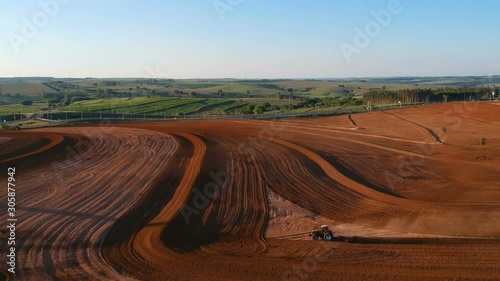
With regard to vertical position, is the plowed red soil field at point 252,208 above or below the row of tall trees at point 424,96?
below

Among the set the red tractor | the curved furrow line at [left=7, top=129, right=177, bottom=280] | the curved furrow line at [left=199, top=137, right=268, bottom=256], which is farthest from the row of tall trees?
the red tractor

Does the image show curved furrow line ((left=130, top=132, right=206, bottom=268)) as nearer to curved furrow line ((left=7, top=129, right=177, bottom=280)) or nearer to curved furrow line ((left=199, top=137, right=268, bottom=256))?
curved furrow line ((left=7, top=129, right=177, bottom=280))

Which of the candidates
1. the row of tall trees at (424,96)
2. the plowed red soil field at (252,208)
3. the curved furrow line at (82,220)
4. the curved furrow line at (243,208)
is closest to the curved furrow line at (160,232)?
the plowed red soil field at (252,208)

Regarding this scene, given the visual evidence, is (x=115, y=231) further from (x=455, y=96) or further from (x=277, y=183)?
(x=455, y=96)

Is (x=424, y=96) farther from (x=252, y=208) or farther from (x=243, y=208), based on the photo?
(x=243, y=208)

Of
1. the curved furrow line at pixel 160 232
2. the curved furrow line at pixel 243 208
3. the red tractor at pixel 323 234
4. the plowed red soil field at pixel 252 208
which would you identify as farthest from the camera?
the curved furrow line at pixel 243 208

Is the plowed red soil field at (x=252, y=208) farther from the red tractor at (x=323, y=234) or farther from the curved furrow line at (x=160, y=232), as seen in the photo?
the red tractor at (x=323, y=234)

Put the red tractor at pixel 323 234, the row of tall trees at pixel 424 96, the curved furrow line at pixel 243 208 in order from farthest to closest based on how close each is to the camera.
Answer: the row of tall trees at pixel 424 96, the curved furrow line at pixel 243 208, the red tractor at pixel 323 234

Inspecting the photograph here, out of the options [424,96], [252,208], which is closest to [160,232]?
[252,208]
